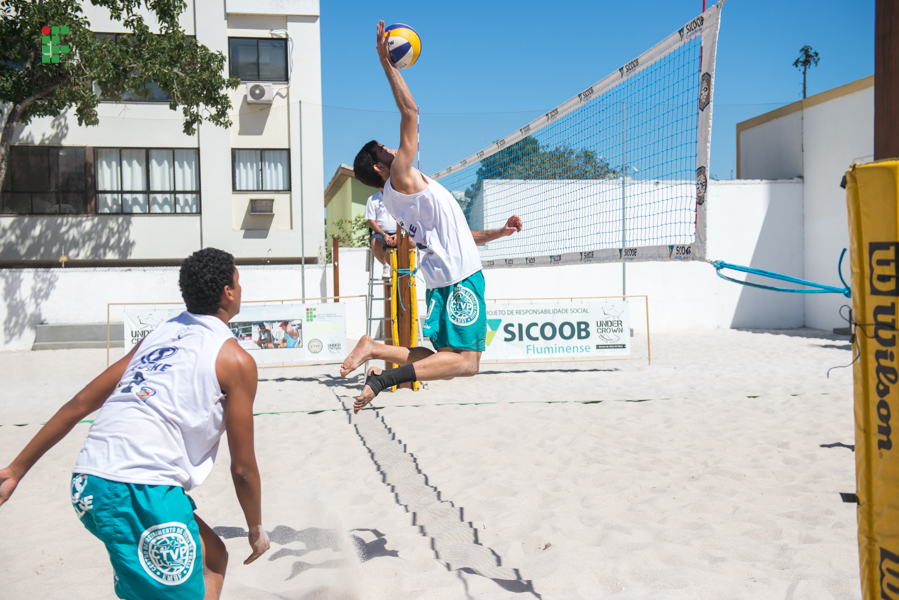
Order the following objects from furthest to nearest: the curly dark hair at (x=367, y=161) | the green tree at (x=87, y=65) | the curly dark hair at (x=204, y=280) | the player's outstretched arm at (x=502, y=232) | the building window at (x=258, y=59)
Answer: the building window at (x=258, y=59), the green tree at (x=87, y=65), the player's outstretched arm at (x=502, y=232), the curly dark hair at (x=367, y=161), the curly dark hair at (x=204, y=280)

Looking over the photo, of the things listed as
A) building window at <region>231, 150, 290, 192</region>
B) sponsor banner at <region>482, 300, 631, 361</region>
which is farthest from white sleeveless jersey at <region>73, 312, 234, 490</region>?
building window at <region>231, 150, 290, 192</region>

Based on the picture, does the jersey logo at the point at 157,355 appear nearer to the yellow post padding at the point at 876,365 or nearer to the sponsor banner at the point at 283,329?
the yellow post padding at the point at 876,365

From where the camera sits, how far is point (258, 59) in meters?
15.2

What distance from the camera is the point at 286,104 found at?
15.2 metres

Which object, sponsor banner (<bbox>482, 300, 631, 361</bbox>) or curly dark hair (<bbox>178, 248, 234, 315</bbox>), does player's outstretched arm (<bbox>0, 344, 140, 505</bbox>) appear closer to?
curly dark hair (<bbox>178, 248, 234, 315</bbox>)

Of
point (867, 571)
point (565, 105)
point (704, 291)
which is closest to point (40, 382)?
point (565, 105)

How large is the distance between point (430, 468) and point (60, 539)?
2192 mm

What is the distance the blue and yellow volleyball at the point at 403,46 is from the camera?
3.38 meters

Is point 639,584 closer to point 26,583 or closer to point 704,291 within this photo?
point 26,583

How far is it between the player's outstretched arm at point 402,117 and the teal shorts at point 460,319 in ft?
1.87

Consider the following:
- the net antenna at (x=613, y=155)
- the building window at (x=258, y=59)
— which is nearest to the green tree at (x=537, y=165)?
the net antenna at (x=613, y=155)

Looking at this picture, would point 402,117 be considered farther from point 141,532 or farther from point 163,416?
point 141,532

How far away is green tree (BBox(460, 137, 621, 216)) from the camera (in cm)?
623

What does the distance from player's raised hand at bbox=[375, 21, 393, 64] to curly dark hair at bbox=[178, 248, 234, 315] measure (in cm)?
135
